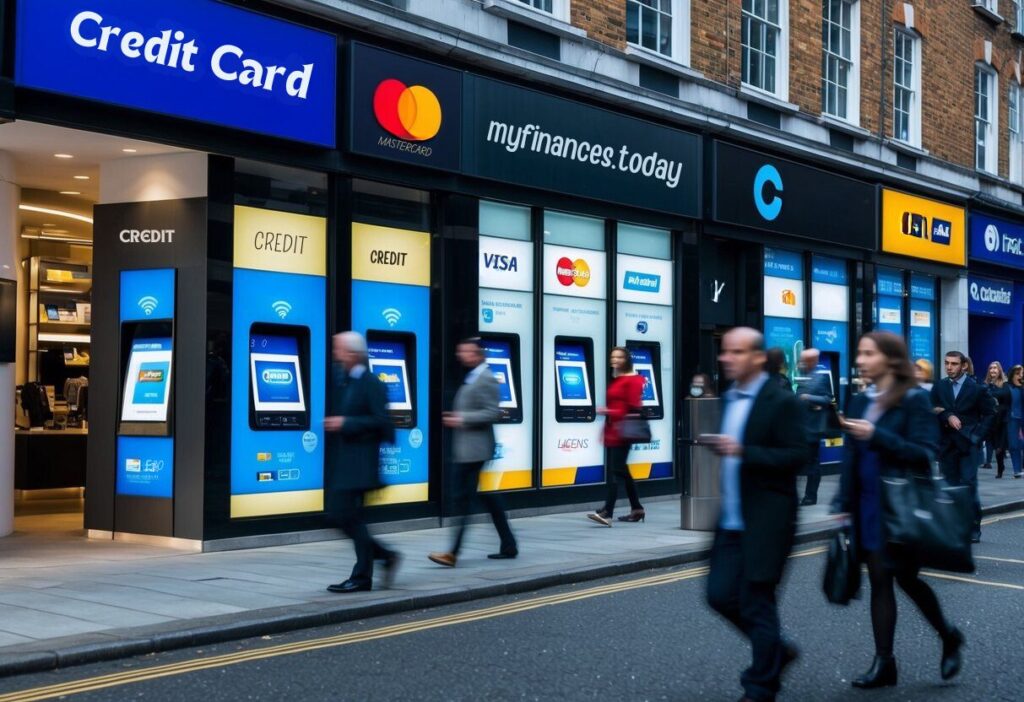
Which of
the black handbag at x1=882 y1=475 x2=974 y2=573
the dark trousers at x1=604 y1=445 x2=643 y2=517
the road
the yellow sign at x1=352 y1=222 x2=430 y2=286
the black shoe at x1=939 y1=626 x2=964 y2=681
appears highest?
the yellow sign at x1=352 y1=222 x2=430 y2=286

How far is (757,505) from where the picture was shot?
220 inches

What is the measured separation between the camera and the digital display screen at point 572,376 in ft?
50.2

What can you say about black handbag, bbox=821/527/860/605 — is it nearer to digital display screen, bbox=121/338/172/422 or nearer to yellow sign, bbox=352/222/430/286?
digital display screen, bbox=121/338/172/422

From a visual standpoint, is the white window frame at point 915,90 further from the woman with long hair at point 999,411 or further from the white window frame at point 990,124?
the woman with long hair at point 999,411

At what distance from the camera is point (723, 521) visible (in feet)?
18.9

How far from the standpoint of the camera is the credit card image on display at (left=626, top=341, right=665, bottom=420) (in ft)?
54.5

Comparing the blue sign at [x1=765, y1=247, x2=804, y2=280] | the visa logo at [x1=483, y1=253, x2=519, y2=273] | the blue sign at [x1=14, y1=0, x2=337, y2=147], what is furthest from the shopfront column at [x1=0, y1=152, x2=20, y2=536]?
the blue sign at [x1=765, y1=247, x2=804, y2=280]

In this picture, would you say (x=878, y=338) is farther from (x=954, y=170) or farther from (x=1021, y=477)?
(x=954, y=170)

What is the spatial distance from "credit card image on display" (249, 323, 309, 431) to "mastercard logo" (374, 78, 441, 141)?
226 centimetres

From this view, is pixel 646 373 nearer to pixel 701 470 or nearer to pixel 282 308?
pixel 701 470

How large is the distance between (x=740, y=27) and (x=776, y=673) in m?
14.3

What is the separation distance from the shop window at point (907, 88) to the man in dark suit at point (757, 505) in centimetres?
1831

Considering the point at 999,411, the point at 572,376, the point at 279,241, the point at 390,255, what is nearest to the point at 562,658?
Answer: the point at 279,241

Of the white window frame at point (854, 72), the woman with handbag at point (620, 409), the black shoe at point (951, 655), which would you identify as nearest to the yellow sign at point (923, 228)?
the white window frame at point (854, 72)
